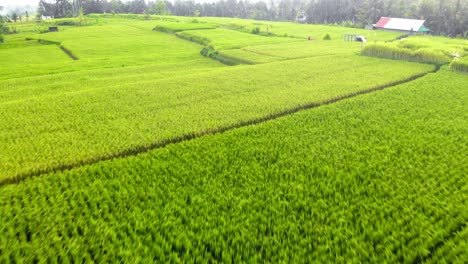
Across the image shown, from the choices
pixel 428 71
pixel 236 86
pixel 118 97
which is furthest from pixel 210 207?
pixel 428 71

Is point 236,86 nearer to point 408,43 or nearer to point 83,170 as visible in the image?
point 83,170

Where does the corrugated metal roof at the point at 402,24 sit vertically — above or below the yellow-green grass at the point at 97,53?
above

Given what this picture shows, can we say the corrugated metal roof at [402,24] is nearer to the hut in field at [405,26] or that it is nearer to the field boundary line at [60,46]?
the hut in field at [405,26]

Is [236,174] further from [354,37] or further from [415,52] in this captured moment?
[354,37]

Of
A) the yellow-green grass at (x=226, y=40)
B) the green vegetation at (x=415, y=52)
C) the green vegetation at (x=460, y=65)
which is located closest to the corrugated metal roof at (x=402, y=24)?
the yellow-green grass at (x=226, y=40)

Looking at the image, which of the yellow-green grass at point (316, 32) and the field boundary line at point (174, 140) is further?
the yellow-green grass at point (316, 32)

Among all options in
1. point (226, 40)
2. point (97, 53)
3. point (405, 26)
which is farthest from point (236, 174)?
point (405, 26)

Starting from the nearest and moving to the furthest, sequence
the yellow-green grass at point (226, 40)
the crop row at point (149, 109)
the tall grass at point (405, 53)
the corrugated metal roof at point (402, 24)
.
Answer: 1. the crop row at point (149, 109)
2. the tall grass at point (405, 53)
3. the yellow-green grass at point (226, 40)
4. the corrugated metal roof at point (402, 24)
